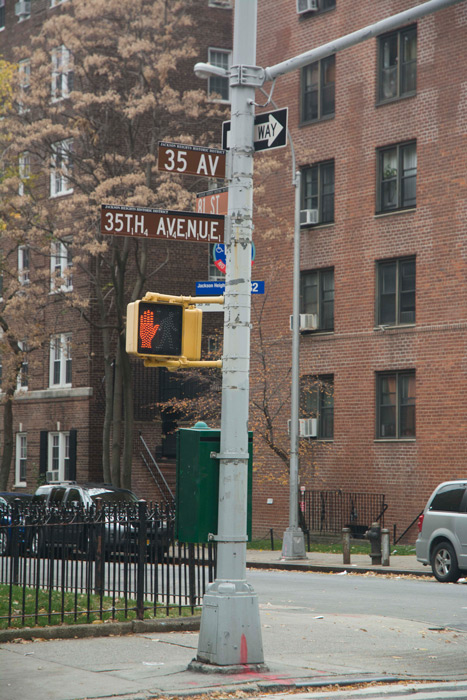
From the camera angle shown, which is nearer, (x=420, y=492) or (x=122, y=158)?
(x=420, y=492)

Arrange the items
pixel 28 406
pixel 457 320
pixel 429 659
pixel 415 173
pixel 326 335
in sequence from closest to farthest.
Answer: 1. pixel 429 659
2. pixel 457 320
3. pixel 415 173
4. pixel 326 335
5. pixel 28 406

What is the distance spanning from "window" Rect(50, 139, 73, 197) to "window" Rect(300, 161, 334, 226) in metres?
7.63

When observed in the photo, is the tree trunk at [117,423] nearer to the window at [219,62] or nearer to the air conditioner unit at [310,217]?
the air conditioner unit at [310,217]

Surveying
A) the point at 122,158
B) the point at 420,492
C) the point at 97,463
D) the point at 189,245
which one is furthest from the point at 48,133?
the point at 420,492

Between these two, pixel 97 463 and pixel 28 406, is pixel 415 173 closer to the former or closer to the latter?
pixel 97 463

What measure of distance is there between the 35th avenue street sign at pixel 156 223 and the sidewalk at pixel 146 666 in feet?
12.9

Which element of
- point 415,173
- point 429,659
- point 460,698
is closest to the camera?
point 460,698

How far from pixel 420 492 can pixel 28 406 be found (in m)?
18.3

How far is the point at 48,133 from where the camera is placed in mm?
31312

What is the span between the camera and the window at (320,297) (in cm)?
3262

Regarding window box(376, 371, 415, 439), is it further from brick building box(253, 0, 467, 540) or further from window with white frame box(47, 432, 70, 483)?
window with white frame box(47, 432, 70, 483)

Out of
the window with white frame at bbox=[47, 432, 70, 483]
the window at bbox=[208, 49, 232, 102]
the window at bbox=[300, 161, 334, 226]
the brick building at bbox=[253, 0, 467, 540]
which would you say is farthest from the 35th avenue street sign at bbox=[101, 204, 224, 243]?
the window at bbox=[208, 49, 232, 102]

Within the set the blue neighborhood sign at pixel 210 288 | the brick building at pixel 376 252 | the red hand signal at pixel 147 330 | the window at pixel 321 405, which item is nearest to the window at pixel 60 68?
the brick building at pixel 376 252

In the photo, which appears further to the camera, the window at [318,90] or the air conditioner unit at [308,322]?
the window at [318,90]
